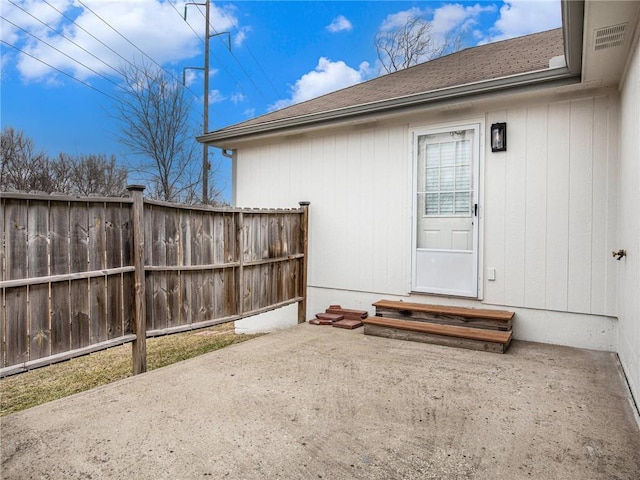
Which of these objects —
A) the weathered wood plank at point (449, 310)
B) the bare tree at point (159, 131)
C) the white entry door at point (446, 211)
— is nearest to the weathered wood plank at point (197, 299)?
the weathered wood plank at point (449, 310)

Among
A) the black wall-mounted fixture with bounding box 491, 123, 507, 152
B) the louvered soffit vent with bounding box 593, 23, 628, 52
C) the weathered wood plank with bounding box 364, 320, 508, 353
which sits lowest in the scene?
the weathered wood plank with bounding box 364, 320, 508, 353

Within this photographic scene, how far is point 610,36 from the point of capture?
2.78 meters

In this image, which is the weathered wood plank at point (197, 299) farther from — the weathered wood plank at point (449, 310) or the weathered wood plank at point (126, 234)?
the weathered wood plank at point (449, 310)

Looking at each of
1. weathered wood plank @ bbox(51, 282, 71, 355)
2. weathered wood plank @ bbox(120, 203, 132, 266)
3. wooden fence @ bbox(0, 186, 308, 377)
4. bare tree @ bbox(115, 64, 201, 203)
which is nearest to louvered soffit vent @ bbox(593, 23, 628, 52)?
wooden fence @ bbox(0, 186, 308, 377)

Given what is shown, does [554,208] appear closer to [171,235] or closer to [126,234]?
[171,235]

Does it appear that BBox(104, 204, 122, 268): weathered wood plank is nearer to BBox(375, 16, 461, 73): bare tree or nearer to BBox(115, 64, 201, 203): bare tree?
BBox(115, 64, 201, 203): bare tree

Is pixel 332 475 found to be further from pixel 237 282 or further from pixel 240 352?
pixel 237 282

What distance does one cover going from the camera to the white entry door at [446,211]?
4535 mm

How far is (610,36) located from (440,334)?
2.84 m

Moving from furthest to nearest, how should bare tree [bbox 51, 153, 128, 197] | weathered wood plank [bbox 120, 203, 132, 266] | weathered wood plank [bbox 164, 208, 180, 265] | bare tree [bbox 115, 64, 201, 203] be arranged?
bare tree [bbox 115, 64, 201, 203]
bare tree [bbox 51, 153, 128, 197]
weathered wood plank [bbox 164, 208, 180, 265]
weathered wood plank [bbox 120, 203, 132, 266]

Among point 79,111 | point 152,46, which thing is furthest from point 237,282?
point 152,46

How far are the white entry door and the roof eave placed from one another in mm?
457

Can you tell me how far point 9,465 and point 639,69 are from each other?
13.9ft

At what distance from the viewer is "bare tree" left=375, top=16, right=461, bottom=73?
13.0 m
